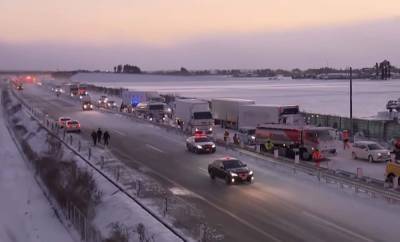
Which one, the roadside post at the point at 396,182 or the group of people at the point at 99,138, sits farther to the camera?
the group of people at the point at 99,138

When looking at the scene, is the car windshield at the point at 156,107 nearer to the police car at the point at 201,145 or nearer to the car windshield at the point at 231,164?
the police car at the point at 201,145

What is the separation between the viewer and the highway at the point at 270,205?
20.0 metres

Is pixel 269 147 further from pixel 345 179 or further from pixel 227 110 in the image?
pixel 227 110

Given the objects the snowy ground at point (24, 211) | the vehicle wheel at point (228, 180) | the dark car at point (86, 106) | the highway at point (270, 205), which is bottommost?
the snowy ground at point (24, 211)

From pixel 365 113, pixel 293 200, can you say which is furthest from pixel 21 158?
pixel 365 113

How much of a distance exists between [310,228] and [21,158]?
32.7 m

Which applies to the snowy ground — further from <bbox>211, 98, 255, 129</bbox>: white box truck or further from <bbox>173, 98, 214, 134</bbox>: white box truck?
<bbox>211, 98, 255, 129</bbox>: white box truck

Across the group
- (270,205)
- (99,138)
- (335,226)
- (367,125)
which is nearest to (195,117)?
(99,138)

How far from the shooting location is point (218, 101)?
6291 centimetres

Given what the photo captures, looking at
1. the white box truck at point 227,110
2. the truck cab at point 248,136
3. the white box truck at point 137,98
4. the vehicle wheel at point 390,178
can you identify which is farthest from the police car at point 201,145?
the white box truck at point 137,98

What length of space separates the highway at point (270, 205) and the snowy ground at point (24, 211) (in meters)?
5.70

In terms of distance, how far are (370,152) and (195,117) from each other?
1973cm

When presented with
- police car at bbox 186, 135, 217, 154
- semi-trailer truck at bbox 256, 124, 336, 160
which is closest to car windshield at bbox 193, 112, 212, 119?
police car at bbox 186, 135, 217, 154

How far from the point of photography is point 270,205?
24406 mm
